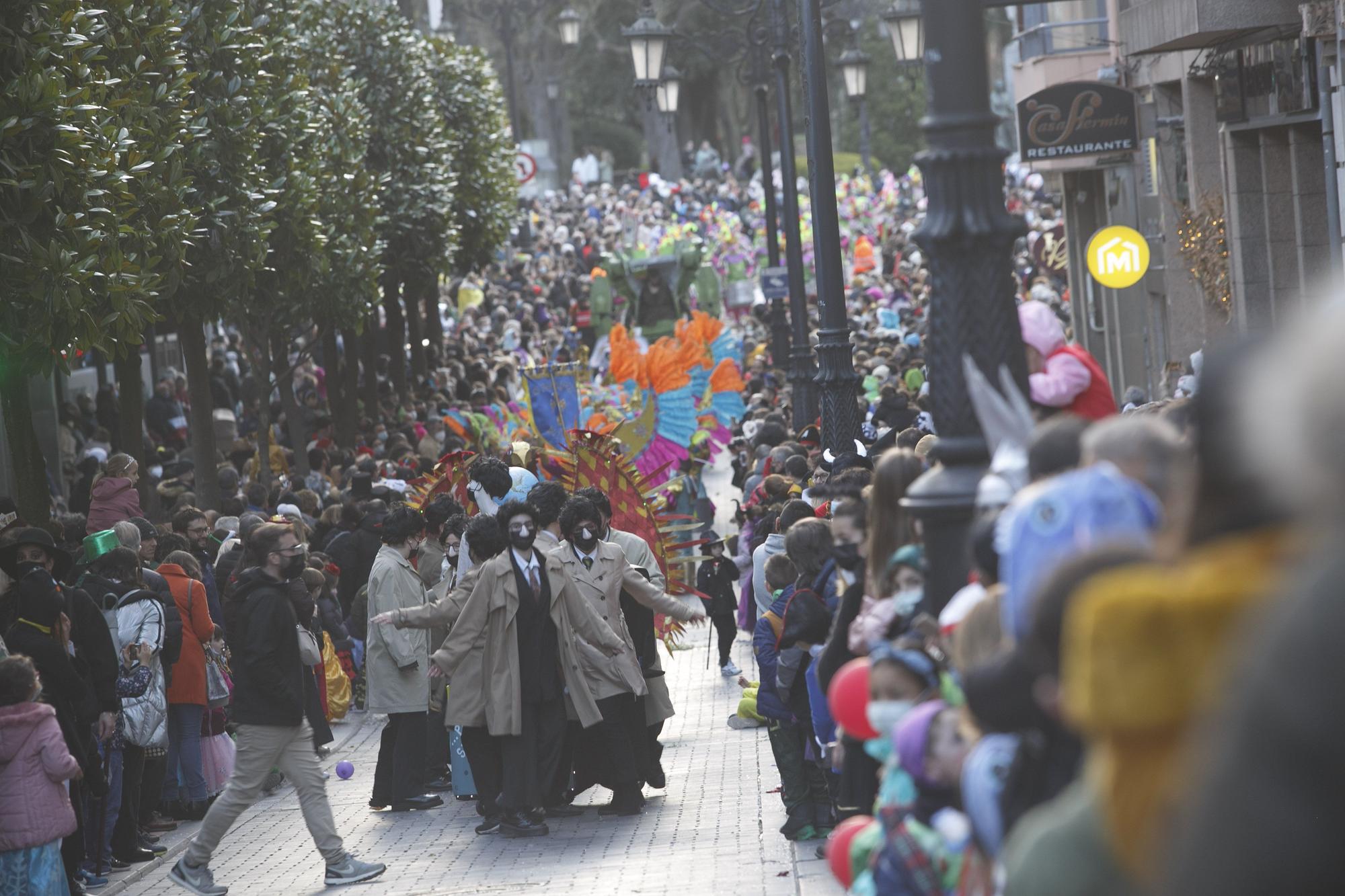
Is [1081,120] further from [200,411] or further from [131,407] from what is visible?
[131,407]

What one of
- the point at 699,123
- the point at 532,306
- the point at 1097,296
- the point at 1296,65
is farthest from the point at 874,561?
the point at 699,123

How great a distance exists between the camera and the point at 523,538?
34.3ft

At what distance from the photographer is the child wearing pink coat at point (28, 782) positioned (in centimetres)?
827

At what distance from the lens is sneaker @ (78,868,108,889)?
31.6 feet

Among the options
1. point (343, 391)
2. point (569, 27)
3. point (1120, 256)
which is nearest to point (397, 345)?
point (343, 391)

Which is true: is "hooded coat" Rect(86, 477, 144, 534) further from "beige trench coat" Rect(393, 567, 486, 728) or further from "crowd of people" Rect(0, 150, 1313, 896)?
"beige trench coat" Rect(393, 567, 486, 728)

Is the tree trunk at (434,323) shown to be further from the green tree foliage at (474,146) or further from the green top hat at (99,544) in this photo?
the green top hat at (99,544)

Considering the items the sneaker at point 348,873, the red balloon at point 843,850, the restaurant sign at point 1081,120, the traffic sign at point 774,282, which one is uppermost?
the restaurant sign at point 1081,120

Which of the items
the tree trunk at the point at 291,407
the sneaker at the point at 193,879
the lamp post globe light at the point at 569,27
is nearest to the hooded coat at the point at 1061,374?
the sneaker at the point at 193,879

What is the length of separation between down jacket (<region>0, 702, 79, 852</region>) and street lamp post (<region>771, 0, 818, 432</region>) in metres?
10.4

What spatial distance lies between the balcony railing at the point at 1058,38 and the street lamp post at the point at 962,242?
21.0 meters

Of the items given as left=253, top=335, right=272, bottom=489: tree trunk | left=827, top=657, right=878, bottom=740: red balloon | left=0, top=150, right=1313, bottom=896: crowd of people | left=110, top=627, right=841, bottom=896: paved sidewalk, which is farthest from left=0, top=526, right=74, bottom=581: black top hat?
left=253, top=335, right=272, bottom=489: tree trunk

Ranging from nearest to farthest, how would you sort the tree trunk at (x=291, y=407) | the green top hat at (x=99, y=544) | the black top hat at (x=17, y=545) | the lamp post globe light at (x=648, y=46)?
the black top hat at (x=17, y=545) → the green top hat at (x=99, y=544) → the lamp post globe light at (x=648, y=46) → the tree trunk at (x=291, y=407)

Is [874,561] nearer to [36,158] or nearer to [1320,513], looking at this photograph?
[1320,513]
